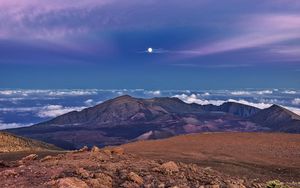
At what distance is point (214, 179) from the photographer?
17.3 meters

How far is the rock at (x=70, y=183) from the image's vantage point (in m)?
13.7

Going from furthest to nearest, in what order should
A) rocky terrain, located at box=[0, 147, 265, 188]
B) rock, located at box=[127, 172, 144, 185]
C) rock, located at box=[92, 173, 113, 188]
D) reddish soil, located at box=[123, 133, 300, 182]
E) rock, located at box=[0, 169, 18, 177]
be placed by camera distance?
reddish soil, located at box=[123, 133, 300, 182]
rock, located at box=[0, 169, 18, 177]
rock, located at box=[127, 172, 144, 185]
rocky terrain, located at box=[0, 147, 265, 188]
rock, located at box=[92, 173, 113, 188]

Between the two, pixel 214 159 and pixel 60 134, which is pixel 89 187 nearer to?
pixel 214 159

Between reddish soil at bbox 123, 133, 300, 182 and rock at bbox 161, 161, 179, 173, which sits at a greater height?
rock at bbox 161, 161, 179, 173

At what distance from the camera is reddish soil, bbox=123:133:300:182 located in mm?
30619

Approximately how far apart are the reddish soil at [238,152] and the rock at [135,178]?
40.7ft

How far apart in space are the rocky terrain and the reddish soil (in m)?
10.0

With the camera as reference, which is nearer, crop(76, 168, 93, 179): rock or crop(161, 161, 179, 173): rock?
crop(76, 168, 93, 179): rock

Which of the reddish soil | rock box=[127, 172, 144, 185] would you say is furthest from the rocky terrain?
the reddish soil

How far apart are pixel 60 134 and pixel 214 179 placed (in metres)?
185

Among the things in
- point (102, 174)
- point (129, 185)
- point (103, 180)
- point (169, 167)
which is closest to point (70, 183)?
point (103, 180)

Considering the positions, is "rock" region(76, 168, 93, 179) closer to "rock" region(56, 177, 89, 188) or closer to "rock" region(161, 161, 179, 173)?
"rock" region(56, 177, 89, 188)

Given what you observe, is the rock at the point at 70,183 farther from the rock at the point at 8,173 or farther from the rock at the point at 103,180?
the rock at the point at 8,173

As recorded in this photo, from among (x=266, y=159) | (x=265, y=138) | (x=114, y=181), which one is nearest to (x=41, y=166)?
(x=114, y=181)
